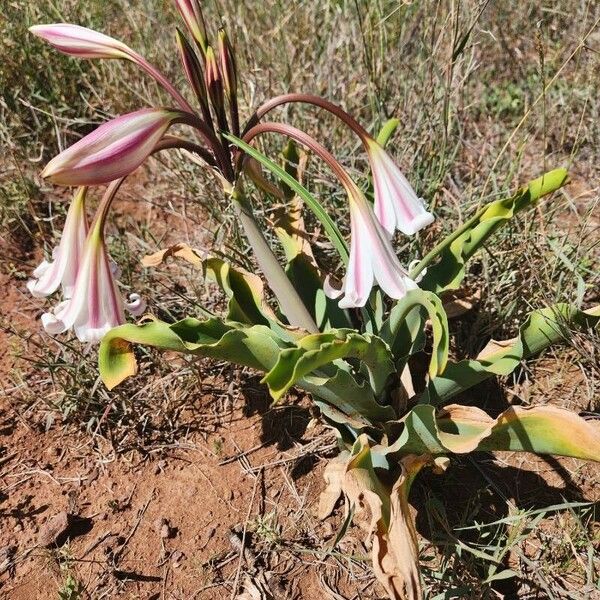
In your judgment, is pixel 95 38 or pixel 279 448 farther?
pixel 279 448

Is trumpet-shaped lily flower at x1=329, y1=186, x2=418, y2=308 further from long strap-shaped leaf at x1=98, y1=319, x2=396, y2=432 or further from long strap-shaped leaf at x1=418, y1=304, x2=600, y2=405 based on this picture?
long strap-shaped leaf at x1=418, y1=304, x2=600, y2=405

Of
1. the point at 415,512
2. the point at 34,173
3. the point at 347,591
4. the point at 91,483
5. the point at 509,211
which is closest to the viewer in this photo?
the point at 509,211

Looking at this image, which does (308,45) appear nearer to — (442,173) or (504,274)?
(442,173)

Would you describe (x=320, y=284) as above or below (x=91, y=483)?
above

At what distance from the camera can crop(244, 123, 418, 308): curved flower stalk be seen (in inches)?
44.3

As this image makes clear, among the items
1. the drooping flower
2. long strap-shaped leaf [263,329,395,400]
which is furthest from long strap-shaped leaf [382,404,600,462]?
the drooping flower

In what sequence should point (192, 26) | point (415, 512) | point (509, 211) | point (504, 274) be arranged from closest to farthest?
point (192, 26) → point (509, 211) → point (415, 512) → point (504, 274)

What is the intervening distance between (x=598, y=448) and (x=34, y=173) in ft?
7.38

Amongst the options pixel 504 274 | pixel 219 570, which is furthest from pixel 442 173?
pixel 219 570

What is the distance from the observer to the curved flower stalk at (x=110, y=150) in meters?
0.98

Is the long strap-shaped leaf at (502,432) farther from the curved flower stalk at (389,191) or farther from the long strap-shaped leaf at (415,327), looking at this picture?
the curved flower stalk at (389,191)

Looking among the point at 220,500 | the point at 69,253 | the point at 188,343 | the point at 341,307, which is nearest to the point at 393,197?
the point at 341,307

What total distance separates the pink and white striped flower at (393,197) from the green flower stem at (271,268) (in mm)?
289

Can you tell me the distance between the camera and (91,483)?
5.98 ft
